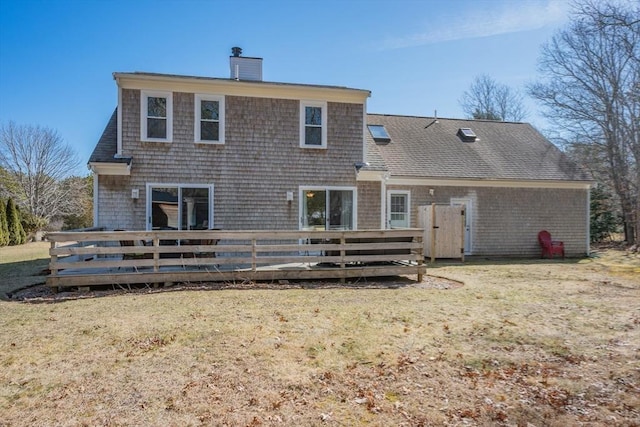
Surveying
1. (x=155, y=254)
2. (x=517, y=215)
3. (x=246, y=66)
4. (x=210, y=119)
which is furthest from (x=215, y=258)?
(x=517, y=215)

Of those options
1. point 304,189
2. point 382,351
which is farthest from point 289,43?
point 382,351

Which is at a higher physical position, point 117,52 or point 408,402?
point 117,52

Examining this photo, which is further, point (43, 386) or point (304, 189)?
point (304, 189)

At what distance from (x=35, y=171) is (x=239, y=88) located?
75.4 feet

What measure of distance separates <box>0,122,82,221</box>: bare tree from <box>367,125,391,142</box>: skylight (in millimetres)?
22758

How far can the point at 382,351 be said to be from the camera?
Result: 433cm

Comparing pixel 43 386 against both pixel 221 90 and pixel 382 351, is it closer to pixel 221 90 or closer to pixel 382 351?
pixel 382 351

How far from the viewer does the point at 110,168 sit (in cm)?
987

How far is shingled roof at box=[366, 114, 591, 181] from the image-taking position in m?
14.1

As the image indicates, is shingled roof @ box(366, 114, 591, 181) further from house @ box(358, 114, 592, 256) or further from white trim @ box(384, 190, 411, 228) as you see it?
white trim @ box(384, 190, 411, 228)

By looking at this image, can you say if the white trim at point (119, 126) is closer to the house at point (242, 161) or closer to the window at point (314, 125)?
the house at point (242, 161)

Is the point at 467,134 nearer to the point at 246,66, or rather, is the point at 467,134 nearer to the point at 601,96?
the point at 601,96

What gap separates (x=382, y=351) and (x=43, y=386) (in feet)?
11.0

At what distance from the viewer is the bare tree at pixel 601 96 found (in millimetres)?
17219
